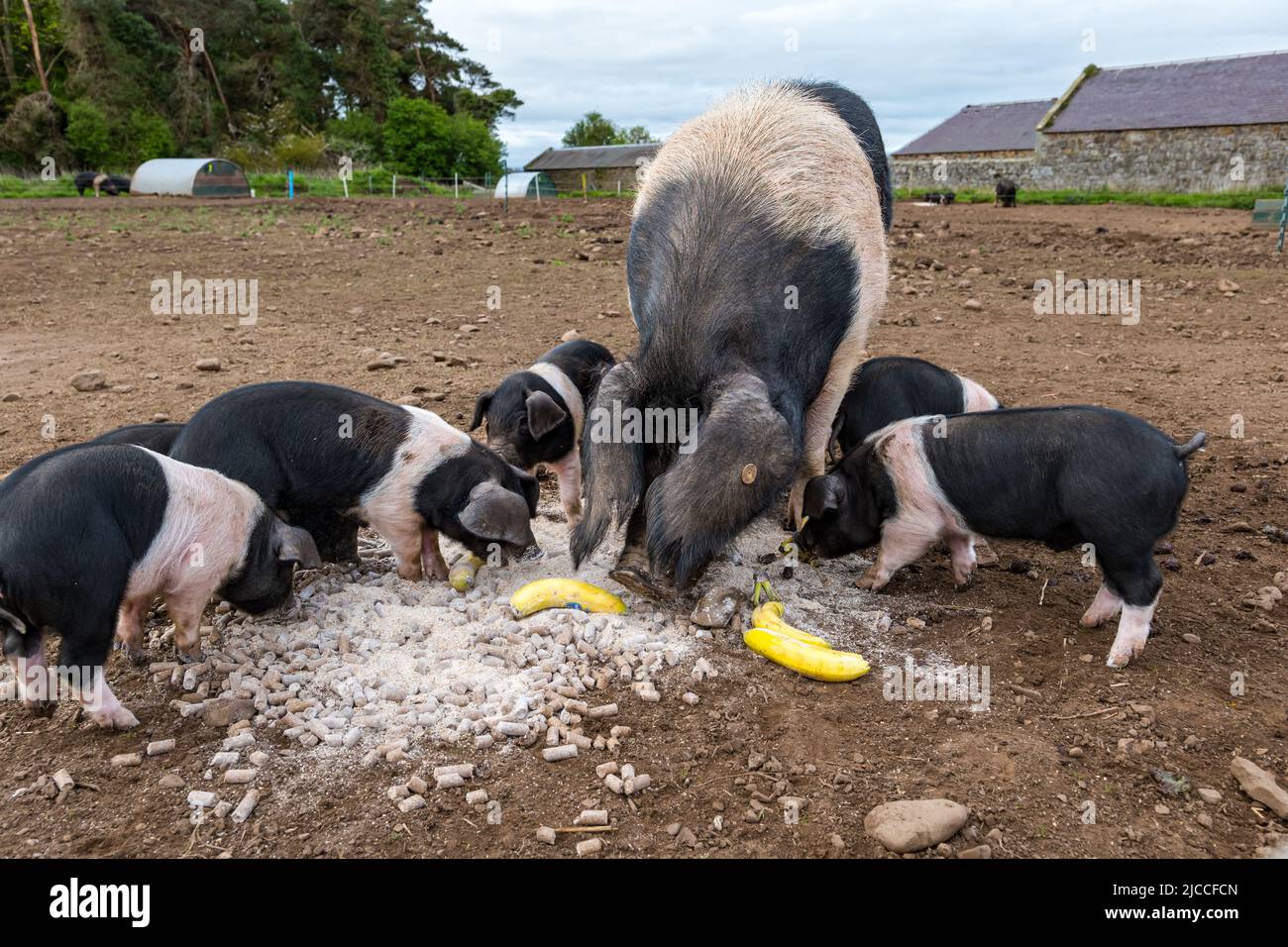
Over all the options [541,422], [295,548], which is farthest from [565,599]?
[541,422]

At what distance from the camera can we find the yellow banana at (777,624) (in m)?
3.96

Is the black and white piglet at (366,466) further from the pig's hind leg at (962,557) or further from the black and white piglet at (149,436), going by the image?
the pig's hind leg at (962,557)

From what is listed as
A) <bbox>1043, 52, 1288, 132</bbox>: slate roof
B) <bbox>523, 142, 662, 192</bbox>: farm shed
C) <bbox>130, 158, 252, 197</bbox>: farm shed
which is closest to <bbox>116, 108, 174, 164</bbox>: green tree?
<bbox>130, 158, 252, 197</bbox>: farm shed

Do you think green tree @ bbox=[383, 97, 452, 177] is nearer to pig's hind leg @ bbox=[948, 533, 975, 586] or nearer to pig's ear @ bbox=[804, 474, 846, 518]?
pig's ear @ bbox=[804, 474, 846, 518]

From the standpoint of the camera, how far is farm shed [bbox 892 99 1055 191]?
39.9 m

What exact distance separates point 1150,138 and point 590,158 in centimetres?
3017

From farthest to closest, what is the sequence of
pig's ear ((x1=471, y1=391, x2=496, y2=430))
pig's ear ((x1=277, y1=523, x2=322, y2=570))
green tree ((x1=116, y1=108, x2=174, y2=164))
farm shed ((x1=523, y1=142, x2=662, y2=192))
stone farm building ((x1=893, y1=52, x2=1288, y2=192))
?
farm shed ((x1=523, y1=142, x2=662, y2=192)) < green tree ((x1=116, y1=108, x2=174, y2=164)) < stone farm building ((x1=893, y1=52, x2=1288, y2=192)) < pig's ear ((x1=471, y1=391, x2=496, y2=430)) < pig's ear ((x1=277, y1=523, x2=322, y2=570))

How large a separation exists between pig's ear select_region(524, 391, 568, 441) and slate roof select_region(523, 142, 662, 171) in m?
44.2

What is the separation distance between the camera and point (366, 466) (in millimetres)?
4707

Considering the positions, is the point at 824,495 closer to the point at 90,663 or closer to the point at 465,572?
the point at 465,572

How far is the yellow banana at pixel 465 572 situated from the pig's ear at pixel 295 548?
691 mm

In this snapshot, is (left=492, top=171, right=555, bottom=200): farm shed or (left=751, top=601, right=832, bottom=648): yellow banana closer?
(left=751, top=601, right=832, bottom=648): yellow banana

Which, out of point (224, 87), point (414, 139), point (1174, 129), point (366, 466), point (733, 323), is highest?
point (224, 87)

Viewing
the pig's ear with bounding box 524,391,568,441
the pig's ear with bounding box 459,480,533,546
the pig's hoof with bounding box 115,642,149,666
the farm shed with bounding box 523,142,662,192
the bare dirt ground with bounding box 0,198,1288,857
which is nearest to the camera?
the bare dirt ground with bounding box 0,198,1288,857
